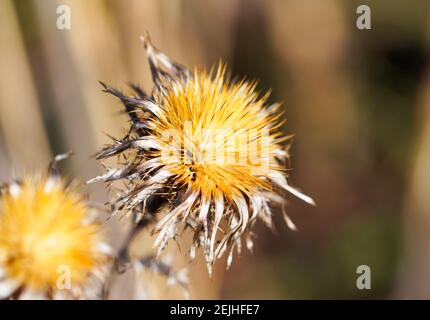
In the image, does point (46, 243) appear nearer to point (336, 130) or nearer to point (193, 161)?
point (193, 161)

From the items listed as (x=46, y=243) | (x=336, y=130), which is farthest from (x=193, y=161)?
(x=336, y=130)

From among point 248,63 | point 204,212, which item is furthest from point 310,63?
point 204,212

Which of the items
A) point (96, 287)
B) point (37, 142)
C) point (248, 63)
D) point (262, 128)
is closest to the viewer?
point (262, 128)

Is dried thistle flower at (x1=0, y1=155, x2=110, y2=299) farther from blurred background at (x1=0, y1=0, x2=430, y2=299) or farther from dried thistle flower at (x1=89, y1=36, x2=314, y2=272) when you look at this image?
blurred background at (x1=0, y1=0, x2=430, y2=299)

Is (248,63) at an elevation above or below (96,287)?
above

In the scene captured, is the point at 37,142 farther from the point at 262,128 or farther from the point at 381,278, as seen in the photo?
the point at 381,278

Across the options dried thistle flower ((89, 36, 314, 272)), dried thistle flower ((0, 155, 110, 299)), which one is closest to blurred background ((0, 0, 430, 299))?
dried thistle flower ((0, 155, 110, 299))

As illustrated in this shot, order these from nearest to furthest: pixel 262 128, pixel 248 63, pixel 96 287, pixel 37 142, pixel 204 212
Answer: pixel 204 212
pixel 262 128
pixel 96 287
pixel 37 142
pixel 248 63
